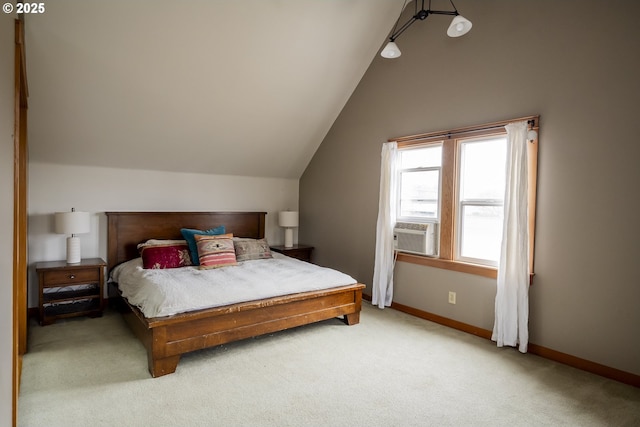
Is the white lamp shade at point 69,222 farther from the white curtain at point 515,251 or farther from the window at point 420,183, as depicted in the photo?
the white curtain at point 515,251

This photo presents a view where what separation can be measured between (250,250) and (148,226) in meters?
1.29

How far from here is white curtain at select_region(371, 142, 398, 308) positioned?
13.5ft

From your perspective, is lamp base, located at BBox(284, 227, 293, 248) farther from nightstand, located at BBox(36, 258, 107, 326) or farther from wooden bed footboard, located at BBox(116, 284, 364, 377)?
nightstand, located at BBox(36, 258, 107, 326)

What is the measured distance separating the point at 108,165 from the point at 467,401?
14.1 feet

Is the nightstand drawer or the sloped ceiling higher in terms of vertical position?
the sloped ceiling

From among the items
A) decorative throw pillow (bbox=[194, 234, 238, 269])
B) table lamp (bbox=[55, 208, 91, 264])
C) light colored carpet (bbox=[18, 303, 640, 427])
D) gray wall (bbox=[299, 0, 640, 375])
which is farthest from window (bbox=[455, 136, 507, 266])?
table lamp (bbox=[55, 208, 91, 264])

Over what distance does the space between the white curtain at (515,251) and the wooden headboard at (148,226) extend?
3.46m

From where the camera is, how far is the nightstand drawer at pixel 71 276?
3.54 m

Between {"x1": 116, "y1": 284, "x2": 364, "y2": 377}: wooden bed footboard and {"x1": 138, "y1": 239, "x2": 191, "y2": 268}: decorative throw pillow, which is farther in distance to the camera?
{"x1": 138, "y1": 239, "x2": 191, "y2": 268}: decorative throw pillow

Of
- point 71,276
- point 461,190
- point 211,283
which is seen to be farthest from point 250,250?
point 461,190

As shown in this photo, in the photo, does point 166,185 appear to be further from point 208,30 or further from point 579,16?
point 579,16

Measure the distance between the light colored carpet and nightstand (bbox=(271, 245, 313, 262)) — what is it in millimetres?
1896

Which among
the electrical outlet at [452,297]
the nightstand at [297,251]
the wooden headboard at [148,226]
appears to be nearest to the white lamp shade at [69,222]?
the wooden headboard at [148,226]

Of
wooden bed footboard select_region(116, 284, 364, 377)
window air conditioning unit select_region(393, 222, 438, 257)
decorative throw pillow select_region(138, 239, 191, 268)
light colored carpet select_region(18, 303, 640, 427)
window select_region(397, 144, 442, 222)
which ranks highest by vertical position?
window select_region(397, 144, 442, 222)
